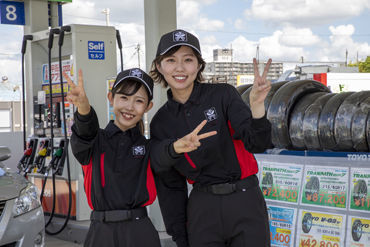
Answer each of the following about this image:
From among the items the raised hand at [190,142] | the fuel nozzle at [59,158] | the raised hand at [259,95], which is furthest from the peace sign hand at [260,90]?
the fuel nozzle at [59,158]

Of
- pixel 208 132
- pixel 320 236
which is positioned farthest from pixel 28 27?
pixel 208 132

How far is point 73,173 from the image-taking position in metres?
6.74

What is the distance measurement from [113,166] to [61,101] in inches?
183

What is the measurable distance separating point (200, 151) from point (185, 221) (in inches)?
18.3

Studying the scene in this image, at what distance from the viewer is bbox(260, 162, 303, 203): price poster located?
14.3ft

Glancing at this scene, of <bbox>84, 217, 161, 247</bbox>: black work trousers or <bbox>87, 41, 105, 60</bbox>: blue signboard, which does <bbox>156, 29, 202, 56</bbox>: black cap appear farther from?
<bbox>87, 41, 105, 60</bbox>: blue signboard

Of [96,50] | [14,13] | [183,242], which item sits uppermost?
[14,13]

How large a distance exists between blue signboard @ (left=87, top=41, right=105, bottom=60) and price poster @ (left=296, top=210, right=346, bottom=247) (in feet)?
11.7

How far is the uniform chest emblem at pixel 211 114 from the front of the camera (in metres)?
2.62

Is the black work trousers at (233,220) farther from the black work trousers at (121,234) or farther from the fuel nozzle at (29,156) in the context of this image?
the fuel nozzle at (29,156)

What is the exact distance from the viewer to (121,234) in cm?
256

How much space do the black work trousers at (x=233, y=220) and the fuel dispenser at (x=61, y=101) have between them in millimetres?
4224

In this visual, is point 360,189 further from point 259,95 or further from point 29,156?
point 29,156

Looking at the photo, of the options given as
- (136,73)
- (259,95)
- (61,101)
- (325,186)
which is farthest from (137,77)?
(61,101)
